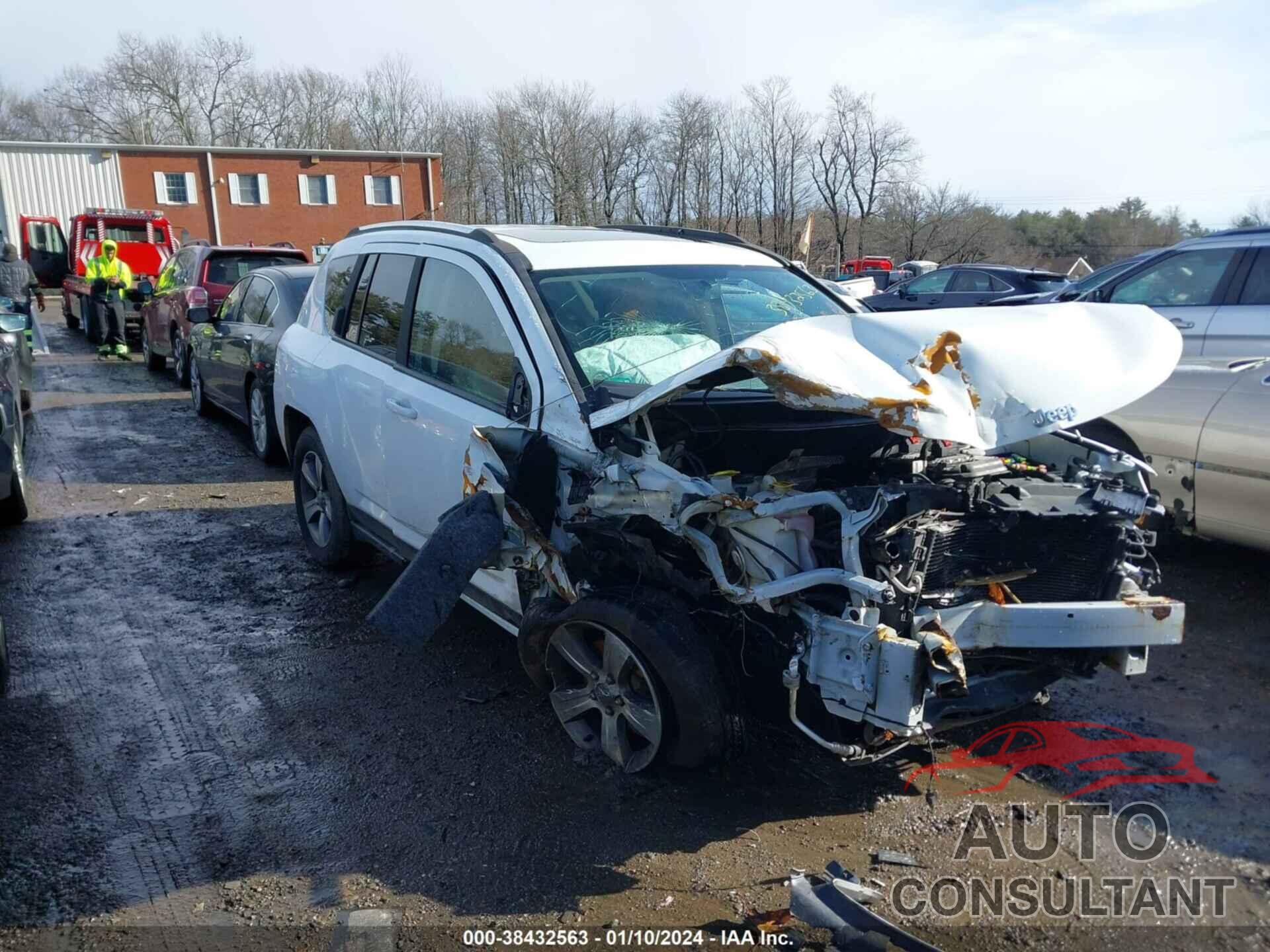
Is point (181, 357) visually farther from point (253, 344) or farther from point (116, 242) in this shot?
point (116, 242)

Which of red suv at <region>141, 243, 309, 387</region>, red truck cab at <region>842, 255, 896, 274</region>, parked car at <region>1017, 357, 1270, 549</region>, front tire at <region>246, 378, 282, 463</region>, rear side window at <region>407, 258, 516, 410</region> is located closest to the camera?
rear side window at <region>407, 258, 516, 410</region>

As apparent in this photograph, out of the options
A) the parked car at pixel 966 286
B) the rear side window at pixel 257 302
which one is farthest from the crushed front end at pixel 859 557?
the parked car at pixel 966 286

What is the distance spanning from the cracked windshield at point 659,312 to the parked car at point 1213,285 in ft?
12.7

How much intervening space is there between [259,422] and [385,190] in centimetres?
3948

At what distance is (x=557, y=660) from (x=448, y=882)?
2.98 feet

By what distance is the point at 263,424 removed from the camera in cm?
837

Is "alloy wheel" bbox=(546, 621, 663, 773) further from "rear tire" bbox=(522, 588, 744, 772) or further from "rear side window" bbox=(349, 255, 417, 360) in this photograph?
"rear side window" bbox=(349, 255, 417, 360)

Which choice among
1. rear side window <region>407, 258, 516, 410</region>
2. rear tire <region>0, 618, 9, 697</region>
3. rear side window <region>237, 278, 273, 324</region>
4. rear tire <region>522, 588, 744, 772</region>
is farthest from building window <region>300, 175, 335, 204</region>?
rear tire <region>522, 588, 744, 772</region>

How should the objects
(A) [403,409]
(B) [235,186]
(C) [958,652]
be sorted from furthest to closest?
(B) [235,186] < (A) [403,409] < (C) [958,652]

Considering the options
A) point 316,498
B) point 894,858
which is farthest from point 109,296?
point 894,858

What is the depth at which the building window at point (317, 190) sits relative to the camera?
141 ft

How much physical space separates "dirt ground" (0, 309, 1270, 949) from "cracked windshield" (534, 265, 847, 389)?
1524mm

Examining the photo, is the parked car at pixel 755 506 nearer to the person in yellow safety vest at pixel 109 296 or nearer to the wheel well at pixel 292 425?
the wheel well at pixel 292 425

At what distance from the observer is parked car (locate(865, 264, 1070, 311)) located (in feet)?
51.4
